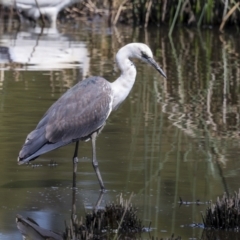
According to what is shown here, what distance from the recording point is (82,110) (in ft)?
23.7

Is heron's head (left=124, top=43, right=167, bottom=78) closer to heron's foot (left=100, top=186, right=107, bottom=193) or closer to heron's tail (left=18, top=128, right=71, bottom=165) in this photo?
heron's tail (left=18, top=128, right=71, bottom=165)

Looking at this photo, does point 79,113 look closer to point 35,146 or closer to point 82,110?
point 82,110

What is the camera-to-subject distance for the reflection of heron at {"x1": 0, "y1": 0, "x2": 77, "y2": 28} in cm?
2095

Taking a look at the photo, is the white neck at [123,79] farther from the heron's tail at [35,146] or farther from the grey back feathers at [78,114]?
the heron's tail at [35,146]

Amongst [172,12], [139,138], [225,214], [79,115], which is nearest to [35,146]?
[79,115]

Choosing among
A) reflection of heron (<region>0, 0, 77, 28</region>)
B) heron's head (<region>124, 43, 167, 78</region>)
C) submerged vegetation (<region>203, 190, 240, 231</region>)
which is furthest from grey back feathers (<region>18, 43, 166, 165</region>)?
reflection of heron (<region>0, 0, 77, 28</region>)

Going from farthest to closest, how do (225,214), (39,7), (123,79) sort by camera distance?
(39,7), (123,79), (225,214)

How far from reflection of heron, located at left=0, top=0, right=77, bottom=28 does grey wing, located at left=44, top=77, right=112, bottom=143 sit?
13.6 metres

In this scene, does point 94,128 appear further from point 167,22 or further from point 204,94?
point 167,22

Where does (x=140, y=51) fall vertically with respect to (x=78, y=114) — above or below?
above

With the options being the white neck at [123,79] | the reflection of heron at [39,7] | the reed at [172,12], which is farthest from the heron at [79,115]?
the reflection of heron at [39,7]

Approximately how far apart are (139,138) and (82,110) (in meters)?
1.88

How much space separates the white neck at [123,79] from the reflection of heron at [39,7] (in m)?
13.4

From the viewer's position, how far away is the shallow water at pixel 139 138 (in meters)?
6.58
